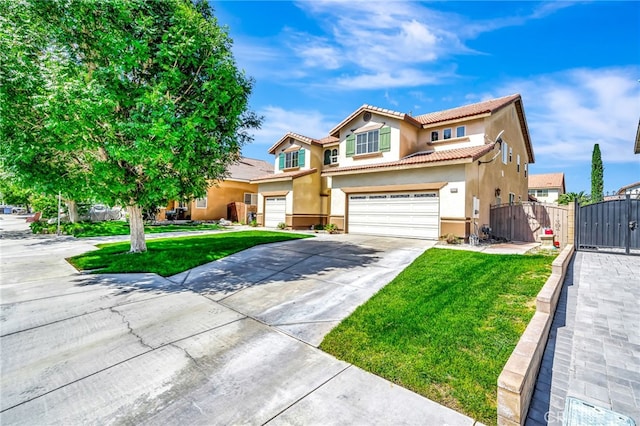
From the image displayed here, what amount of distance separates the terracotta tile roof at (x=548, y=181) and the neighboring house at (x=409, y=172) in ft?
88.0

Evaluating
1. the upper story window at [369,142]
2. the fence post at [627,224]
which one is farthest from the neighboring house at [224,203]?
the fence post at [627,224]

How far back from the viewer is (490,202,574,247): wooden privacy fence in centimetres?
1320

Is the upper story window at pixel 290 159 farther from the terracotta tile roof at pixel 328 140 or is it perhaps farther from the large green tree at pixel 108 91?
the large green tree at pixel 108 91

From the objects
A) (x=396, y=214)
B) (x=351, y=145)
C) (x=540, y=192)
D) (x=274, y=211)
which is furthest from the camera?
(x=540, y=192)

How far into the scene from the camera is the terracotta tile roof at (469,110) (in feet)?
46.5

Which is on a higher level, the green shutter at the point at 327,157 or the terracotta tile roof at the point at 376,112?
the terracotta tile roof at the point at 376,112

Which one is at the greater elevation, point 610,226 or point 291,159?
point 291,159

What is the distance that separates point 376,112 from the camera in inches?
632

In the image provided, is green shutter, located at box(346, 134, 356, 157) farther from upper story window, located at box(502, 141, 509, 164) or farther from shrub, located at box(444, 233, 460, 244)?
upper story window, located at box(502, 141, 509, 164)

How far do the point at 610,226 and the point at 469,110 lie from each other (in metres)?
8.26

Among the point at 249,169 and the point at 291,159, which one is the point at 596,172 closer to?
the point at 291,159

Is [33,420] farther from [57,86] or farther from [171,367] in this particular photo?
[57,86]

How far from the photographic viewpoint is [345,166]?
17.5m

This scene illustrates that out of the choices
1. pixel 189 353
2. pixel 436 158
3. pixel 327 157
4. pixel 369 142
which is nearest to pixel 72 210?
pixel 327 157
